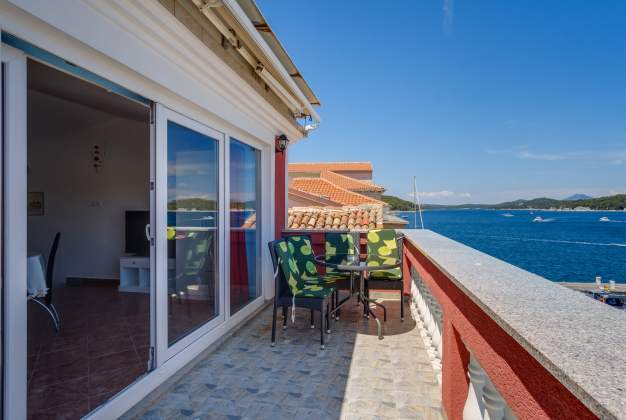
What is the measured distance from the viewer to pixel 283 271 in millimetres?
3801

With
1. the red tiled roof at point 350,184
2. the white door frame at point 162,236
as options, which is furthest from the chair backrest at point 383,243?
the red tiled roof at point 350,184

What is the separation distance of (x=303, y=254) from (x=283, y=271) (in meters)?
0.85

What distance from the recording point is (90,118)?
582cm

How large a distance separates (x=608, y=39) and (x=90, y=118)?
2341cm

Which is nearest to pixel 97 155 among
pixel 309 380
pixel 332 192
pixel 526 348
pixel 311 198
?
pixel 309 380

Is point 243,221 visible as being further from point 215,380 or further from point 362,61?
point 362,61

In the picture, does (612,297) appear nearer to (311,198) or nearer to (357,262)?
(311,198)

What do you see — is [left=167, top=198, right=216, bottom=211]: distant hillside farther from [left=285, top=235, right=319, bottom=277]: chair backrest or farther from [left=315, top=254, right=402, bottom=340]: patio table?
[left=315, top=254, right=402, bottom=340]: patio table

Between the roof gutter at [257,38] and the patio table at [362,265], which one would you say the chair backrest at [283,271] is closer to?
the patio table at [362,265]

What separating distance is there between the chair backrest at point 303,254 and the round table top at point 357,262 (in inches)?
4.6

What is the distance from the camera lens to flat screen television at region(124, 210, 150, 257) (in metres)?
6.15

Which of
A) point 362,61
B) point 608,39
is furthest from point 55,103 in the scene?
point 608,39

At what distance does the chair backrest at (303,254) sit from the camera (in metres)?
4.54

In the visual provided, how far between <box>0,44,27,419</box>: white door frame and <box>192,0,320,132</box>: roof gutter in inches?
47.8
